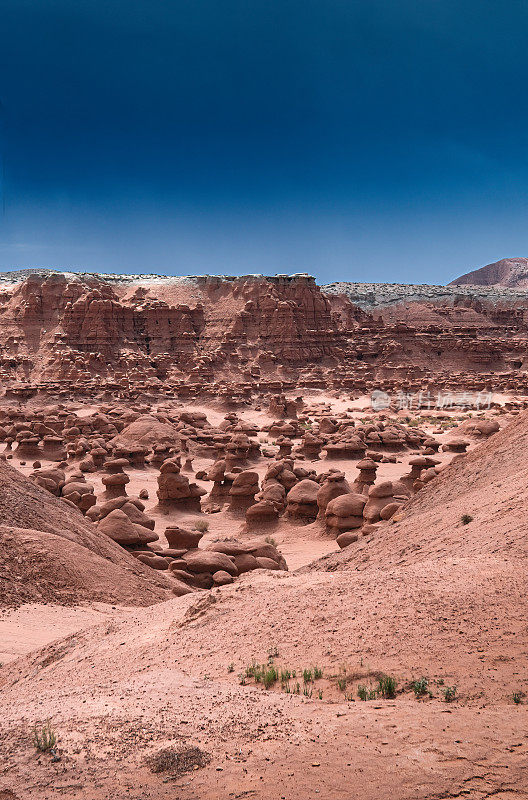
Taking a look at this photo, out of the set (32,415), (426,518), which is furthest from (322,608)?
(32,415)

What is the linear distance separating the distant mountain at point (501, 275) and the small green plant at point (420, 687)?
17351 centimetres

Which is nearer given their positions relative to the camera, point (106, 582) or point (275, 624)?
point (275, 624)

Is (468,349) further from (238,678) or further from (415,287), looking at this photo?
(238,678)

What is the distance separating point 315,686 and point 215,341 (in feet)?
190

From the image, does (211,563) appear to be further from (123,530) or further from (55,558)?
(123,530)

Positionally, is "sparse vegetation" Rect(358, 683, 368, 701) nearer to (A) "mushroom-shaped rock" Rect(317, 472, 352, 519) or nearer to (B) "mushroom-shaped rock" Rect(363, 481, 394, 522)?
(B) "mushroom-shaped rock" Rect(363, 481, 394, 522)

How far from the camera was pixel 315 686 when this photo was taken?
4961mm

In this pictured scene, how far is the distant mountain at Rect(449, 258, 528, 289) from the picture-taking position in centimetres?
17038

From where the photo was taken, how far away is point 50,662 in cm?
675

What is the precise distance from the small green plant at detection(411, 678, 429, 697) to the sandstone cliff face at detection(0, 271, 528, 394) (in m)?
43.6

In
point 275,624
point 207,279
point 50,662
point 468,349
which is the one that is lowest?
point 50,662

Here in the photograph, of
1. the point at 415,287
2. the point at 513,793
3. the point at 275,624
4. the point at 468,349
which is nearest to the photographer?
the point at 513,793

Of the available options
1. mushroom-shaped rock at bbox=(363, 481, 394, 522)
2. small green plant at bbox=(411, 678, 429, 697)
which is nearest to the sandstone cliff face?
mushroom-shaped rock at bbox=(363, 481, 394, 522)

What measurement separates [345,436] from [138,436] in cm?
821
